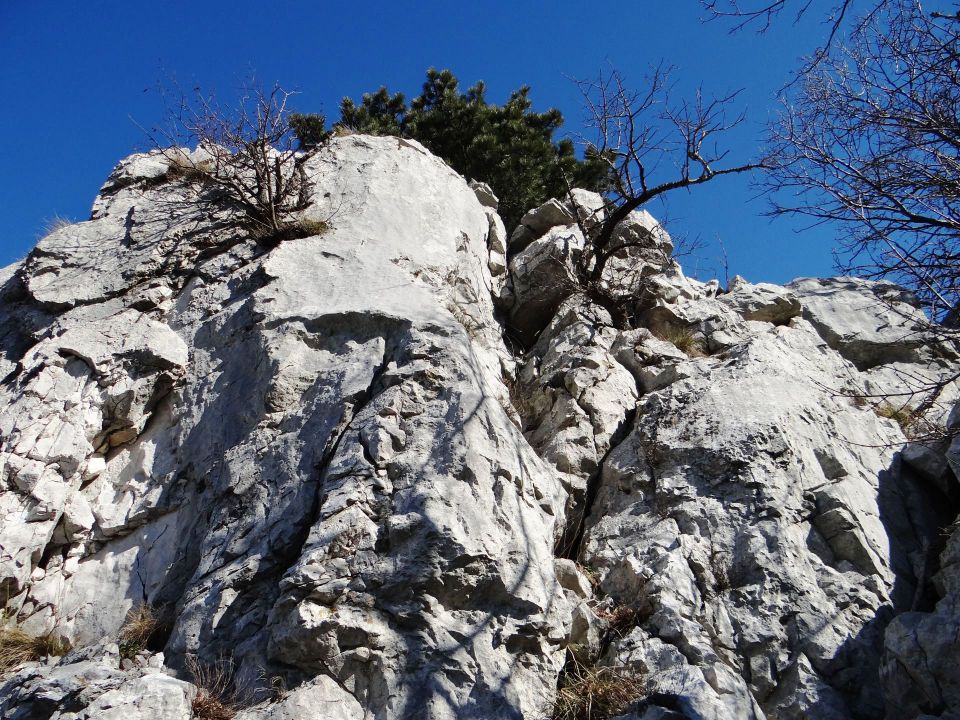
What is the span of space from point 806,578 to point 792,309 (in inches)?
206

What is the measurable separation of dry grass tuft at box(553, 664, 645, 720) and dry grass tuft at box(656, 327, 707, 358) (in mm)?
4698

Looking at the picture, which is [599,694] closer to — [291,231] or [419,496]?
[419,496]

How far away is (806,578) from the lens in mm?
5840

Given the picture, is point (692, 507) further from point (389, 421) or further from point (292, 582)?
point (292, 582)

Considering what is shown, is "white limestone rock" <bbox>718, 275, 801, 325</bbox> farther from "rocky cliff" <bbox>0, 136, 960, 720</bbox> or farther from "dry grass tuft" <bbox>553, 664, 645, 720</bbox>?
"dry grass tuft" <bbox>553, 664, 645, 720</bbox>

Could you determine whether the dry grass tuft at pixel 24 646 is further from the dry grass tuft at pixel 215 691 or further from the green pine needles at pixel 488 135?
the green pine needles at pixel 488 135

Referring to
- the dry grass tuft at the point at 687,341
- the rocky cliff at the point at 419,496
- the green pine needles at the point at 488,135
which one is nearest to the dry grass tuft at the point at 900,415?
the rocky cliff at the point at 419,496

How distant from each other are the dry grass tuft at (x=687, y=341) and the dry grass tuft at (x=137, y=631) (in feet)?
20.8

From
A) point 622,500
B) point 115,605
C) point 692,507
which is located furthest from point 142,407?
point 692,507

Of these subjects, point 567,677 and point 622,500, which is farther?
point 622,500

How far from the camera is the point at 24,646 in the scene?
18.4 ft

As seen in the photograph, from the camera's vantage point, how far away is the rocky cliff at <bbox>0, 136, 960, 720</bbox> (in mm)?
5023

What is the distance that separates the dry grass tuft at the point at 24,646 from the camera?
216 inches

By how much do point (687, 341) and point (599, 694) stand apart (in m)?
5.16
